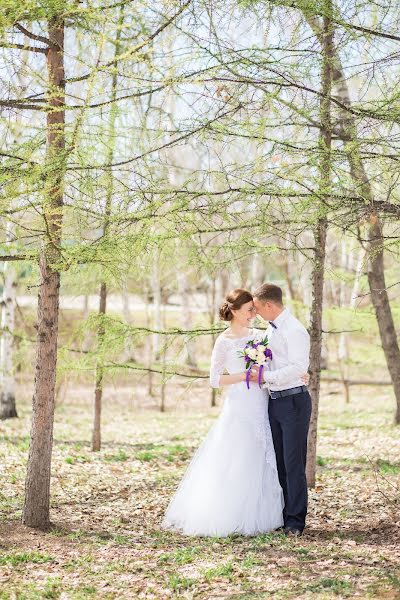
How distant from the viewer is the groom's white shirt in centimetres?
612

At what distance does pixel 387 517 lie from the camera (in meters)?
6.73

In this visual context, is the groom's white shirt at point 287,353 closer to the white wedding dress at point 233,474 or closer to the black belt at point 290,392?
the black belt at point 290,392

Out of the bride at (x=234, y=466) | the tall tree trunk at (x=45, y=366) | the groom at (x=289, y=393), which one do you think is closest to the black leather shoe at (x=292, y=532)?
the groom at (x=289, y=393)

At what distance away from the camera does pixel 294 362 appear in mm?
6133

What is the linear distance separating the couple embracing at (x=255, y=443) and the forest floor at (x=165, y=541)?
28 centimetres

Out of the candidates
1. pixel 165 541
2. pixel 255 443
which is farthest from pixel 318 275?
pixel 165 541

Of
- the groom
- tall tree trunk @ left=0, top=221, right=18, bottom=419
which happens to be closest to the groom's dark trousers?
the groom

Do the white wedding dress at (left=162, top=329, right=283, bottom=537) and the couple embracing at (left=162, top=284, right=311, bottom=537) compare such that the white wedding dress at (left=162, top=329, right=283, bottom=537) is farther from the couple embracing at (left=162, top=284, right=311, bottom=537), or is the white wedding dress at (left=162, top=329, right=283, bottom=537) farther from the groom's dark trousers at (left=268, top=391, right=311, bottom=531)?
the groom's dark trousers at (left=268, top=391, right=311, bottom=531)

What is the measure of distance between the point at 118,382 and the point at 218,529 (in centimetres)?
1721

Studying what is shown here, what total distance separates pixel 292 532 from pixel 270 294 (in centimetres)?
206

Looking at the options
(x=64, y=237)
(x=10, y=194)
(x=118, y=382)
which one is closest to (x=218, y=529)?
(x=64, y=237)

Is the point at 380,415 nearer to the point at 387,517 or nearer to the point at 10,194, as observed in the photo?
the point at 387,517

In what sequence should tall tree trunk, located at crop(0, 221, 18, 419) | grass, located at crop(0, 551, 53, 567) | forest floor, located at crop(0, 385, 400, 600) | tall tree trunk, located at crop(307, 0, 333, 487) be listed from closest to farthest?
forest floor, located at crop(0, 385, 400, 600), grass, located at crop(0, 551, 53, 567), tall tree trunk, located at crop(307, 0, 333, 487), tall tree trunk, located at crop(0, 221, 18, 419)

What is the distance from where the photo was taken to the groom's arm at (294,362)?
6109 mm
